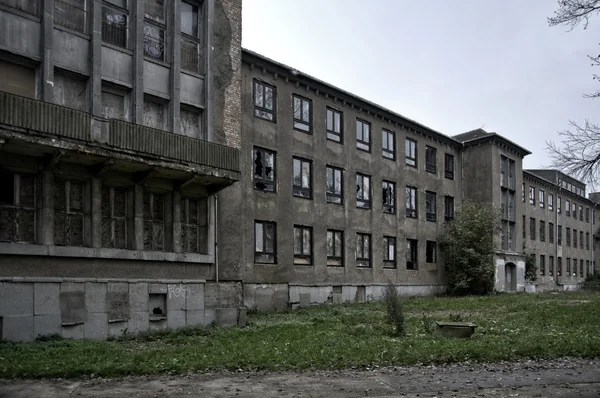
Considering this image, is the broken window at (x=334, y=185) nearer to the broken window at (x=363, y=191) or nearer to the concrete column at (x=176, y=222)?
the broken window at (x=363, y=191)

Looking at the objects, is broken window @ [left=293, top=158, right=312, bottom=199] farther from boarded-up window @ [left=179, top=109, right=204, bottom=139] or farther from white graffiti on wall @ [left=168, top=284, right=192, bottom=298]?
white graffiti on wall @ [left=168, top=284, right=192, bottom=298]

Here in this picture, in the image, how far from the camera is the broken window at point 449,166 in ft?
144

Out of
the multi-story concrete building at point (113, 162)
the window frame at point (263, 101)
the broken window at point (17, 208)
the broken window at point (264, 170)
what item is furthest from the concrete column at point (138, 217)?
the window frame at point (263, 101)

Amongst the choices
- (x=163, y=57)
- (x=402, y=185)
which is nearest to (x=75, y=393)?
(x=163, y=57)

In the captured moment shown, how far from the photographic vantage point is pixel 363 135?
35562 millimetres

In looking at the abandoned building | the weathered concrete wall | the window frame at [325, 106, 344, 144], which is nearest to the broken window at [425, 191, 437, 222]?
the abandoned building

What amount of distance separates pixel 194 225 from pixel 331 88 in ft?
45.7

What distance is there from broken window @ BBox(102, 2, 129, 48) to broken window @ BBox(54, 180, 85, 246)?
4927mm

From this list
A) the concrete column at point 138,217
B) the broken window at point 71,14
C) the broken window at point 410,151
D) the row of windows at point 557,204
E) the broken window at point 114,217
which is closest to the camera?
the broken window at point 71,14

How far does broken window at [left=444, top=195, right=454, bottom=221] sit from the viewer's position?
142 ft

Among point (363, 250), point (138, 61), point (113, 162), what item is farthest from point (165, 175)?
point (363, 250)

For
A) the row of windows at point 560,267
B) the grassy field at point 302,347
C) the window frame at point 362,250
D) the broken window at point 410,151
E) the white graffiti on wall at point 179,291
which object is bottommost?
the row of windows at point 560,267

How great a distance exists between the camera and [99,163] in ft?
58.5

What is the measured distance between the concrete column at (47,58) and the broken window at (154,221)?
15.3ft
